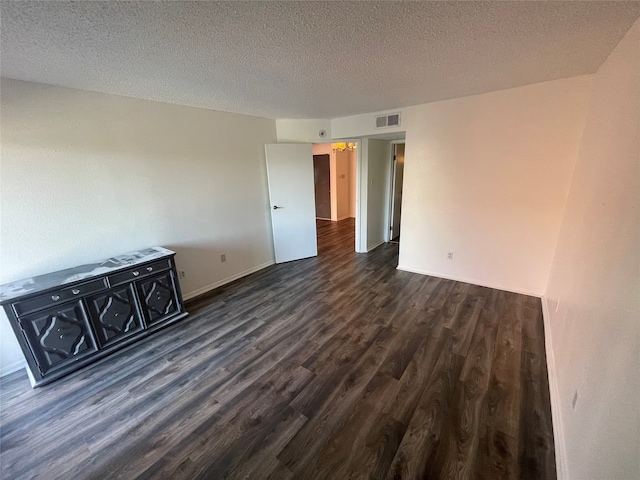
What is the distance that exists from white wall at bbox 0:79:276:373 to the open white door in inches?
11.6

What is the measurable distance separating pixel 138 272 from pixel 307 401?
1946 millimetres

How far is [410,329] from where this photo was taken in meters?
2.49

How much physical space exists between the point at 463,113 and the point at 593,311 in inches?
95.5

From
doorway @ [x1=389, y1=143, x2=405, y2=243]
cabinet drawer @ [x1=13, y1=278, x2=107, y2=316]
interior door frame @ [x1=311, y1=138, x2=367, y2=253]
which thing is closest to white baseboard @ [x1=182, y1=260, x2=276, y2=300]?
cabinet drawer @ [x1=13, y1=278, x2=107, y2=316]

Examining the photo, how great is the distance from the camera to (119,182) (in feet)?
8.39

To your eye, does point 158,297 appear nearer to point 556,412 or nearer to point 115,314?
point 115,314

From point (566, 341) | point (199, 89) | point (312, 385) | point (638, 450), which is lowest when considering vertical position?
point (312, 385)

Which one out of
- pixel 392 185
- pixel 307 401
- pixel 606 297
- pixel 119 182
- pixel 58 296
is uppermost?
pixel 119 182

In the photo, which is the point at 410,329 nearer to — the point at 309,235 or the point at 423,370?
the point at 423,370

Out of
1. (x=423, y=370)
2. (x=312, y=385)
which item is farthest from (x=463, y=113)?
(x=312, y=385)

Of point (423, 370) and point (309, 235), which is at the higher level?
point (309, 235)

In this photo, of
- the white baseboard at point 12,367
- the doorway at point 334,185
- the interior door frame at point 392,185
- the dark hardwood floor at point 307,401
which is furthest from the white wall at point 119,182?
the doorway at point 334,185

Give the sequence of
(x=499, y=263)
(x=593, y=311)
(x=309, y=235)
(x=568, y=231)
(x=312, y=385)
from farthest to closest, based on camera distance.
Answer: (x=309, y=235), (x=499, y=263), (x=568, y=231), (x=312, y=385), (x=593, y=311)

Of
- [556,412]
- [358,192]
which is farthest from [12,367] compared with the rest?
[358,192]
